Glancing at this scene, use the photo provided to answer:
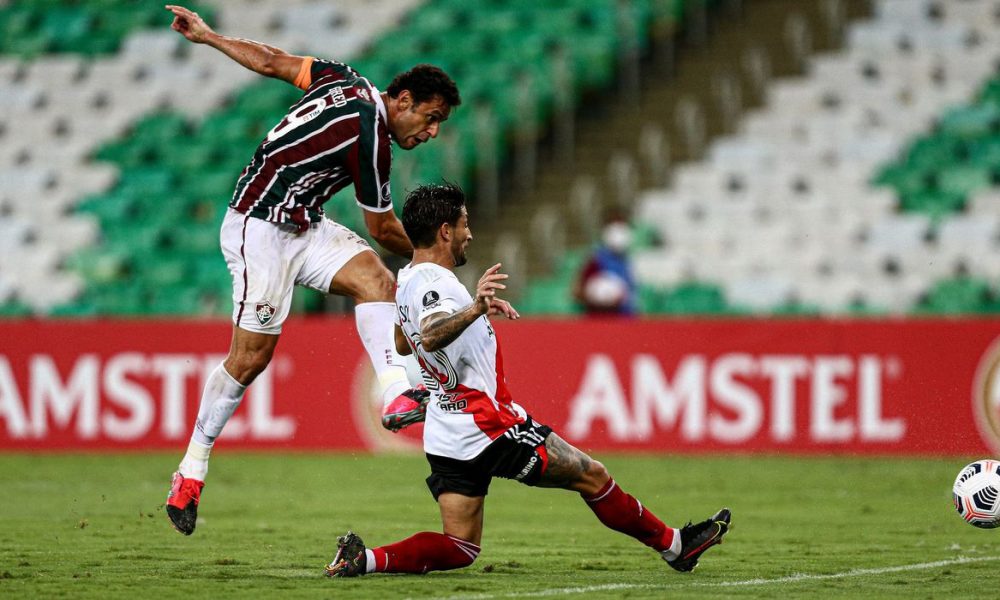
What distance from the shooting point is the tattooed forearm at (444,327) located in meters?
6.90

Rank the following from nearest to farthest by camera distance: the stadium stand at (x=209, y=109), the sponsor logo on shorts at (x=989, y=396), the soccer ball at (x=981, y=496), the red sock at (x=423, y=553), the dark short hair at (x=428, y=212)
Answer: the dark short hair at (x=428, y=212) < the red sock at (x=423, y=553) < the soccer ball at (x=981, y=496) < the sponsor logo on shorts at (x=989, y=396) < the stadium stand at (x=209, y=109)

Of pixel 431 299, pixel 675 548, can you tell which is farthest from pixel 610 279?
pixel 431 299

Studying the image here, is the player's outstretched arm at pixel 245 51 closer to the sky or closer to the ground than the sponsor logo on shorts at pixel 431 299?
closer to the sky

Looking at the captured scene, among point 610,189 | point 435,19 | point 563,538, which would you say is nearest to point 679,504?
point 563,538

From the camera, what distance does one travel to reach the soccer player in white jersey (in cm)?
728

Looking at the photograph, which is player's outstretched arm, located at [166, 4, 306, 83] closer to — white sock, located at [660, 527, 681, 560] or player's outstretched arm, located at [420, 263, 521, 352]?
player's outstretched arm, located at [420, 263, 521, 352]

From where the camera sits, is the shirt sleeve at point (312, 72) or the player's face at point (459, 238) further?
the shirt sleeve at point (312, 72)

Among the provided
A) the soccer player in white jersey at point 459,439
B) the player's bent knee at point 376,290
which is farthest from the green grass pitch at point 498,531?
the player's bent knee at point 376,290

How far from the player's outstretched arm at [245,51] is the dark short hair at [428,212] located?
1334mm

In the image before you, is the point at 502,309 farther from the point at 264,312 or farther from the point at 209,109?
the point at 209,109

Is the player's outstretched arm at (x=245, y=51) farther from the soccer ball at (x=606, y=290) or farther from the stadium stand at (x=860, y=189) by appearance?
the stadium stand at (x=860, y=189)

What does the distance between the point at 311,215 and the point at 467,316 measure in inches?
67.1

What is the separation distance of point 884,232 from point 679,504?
7.11m

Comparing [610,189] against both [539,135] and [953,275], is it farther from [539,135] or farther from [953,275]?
[953,275]
